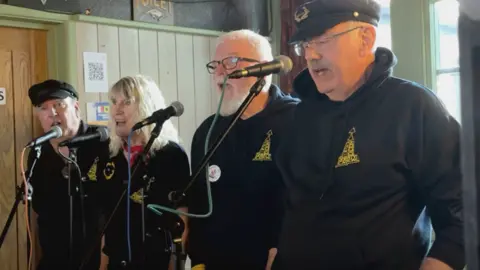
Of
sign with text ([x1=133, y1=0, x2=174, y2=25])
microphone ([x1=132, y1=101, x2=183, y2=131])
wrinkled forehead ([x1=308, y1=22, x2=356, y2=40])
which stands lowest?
microphone ([x1=132, y1=101, x2=183, y2=131])

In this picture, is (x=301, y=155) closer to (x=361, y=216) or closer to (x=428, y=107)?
(x=361, y=216)

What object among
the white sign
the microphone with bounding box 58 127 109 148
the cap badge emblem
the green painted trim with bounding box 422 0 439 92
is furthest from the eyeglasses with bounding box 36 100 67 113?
the green painted trim with bounding box 422 0 439 92

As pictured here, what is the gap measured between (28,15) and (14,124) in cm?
61

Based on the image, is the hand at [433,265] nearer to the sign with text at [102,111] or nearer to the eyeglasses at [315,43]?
the eyeglasses at [315,43]

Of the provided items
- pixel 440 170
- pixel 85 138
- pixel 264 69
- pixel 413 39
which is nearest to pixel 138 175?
pixel 85 138

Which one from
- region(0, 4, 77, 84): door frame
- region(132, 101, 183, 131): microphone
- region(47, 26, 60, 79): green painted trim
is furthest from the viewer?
region(47, 26, 60, 79): green painted trim

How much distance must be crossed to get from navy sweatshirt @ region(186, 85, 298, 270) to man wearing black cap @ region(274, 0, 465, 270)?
28 centimetres

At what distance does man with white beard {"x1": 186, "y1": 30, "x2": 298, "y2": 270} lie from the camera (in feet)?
6.49

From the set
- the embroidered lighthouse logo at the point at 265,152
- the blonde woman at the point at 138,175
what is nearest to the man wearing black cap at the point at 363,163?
the embroidered lighthouse logo at the point at 265,152

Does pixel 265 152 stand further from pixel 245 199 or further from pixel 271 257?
pixel 271 257

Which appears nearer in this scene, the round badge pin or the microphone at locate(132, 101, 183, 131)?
the microphone at locate(132, 101, 183, 131)

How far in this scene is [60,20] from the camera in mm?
3189

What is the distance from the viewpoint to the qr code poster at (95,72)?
3.28m

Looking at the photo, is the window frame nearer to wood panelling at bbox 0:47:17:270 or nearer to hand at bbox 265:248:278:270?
hand at bbox 265:248:278:270
